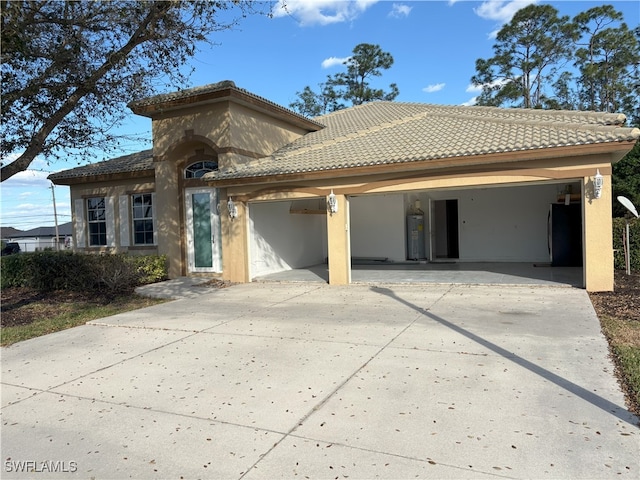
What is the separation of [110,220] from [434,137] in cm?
1248

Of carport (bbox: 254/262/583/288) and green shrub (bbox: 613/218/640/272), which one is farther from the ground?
green shrub (bbox: 613/218/640/272)

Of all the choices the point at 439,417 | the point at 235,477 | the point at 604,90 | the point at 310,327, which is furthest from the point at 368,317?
the point at 604,90

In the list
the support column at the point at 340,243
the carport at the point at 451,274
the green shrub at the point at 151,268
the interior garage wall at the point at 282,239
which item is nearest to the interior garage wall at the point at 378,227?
the carport at the point at 451,274

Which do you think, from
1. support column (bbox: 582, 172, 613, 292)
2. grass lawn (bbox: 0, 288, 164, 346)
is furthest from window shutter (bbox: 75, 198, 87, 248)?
support column (bbox: 582, 172, 613, 292)

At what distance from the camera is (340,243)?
12234 mm

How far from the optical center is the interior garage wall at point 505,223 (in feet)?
50.6

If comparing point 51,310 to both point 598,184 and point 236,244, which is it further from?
point 598,184

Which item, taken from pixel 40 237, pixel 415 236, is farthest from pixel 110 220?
pixel 40 237

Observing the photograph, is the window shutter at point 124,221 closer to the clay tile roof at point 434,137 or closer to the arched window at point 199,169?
the arched window at point 199,169

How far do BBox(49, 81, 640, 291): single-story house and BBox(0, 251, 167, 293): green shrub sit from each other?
117cm

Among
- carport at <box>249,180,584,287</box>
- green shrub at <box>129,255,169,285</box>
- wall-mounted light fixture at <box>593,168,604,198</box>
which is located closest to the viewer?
wall-mounted light fixture at <box>593,168,604,198</box>

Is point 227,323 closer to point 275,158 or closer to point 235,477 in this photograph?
point 235,477

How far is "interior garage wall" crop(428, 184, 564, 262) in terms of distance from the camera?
1541 centimetres

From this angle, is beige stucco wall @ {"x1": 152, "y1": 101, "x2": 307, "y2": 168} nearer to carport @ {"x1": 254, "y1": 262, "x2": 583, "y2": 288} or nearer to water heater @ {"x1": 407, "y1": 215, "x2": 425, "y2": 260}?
carport @ {"x1": 254, "y1": 262, "x2": 583, "y2": 288}
